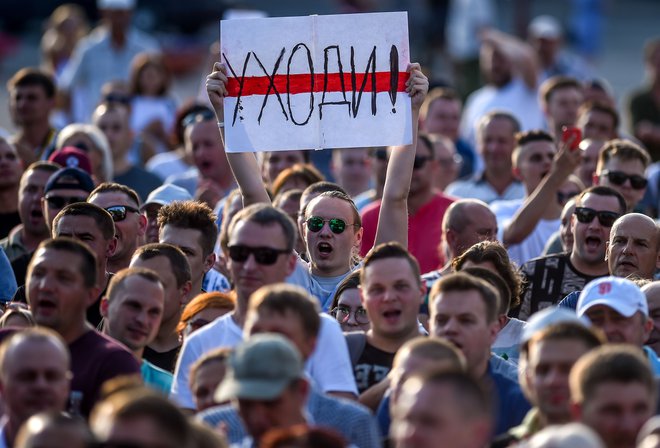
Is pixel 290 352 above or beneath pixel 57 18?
beneath

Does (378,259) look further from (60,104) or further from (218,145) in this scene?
(60,104)

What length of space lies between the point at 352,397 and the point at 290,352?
1.07 meters

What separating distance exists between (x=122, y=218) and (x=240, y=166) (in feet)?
3.41

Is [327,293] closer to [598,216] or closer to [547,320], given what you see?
[598,216]

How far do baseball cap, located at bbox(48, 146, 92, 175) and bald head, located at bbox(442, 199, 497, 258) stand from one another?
2723 mm

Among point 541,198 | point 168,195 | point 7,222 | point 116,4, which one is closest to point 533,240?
point 541,198

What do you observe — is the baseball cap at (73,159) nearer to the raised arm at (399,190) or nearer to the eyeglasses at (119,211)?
the eyeglasses at (119,211)

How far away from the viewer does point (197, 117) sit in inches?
484

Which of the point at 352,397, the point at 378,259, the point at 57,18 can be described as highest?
the point at 57,18

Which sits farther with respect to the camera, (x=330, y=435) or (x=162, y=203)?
(x=162, y=203)

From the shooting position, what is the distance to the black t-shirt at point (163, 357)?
8188 millimetres

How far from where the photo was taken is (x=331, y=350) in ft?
23.2

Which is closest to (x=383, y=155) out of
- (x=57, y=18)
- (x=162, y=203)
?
(x=162, y=203)

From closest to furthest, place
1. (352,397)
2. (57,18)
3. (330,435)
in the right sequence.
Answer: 1. (330,435)
2. (352,397)
3. (57,18)
